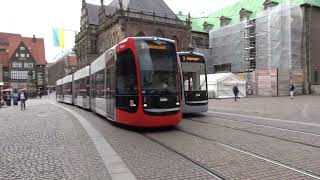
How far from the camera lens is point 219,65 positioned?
67.6 meters

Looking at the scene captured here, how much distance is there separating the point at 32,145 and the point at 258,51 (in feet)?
162

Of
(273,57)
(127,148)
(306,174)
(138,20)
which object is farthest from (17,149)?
(138,20)

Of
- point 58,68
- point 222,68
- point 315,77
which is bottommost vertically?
point 315,77

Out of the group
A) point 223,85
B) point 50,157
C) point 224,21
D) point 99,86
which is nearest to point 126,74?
point 50,157

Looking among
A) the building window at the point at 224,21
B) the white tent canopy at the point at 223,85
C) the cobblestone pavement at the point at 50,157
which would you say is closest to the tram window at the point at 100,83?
the cobblestone pavement at the point at 50,157

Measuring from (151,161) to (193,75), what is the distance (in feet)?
41.0

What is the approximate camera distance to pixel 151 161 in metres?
8.83

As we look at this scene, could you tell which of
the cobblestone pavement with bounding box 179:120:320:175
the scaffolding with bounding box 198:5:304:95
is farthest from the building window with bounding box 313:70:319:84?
the cobblestone pavement with bounding box 179:120:320:175

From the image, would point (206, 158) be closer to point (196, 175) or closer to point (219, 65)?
point (196, 175)

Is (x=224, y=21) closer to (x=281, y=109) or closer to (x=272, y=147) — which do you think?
(x=281, y=109)

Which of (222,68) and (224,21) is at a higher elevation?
(224,21)

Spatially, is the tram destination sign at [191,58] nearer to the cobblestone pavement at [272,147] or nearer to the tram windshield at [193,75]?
the tram windshield at [193,75]

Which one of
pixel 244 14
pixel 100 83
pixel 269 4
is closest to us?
pixel 100 83

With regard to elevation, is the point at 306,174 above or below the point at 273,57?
below
